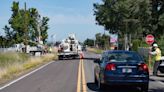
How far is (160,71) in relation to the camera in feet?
85.3

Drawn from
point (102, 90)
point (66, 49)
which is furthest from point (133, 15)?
point (102, 90)

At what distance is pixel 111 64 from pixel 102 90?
1.36 metres

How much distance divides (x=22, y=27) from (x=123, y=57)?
61.4 m

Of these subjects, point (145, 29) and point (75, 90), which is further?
point (145, 29)

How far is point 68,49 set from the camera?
5797 cm

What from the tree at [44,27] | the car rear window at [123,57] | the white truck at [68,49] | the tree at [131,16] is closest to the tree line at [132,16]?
the tree at [131,16]

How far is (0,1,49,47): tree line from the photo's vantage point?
78.2 meters

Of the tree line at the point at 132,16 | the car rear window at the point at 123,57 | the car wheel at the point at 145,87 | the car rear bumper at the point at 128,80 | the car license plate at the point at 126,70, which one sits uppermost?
the tree line at the point at 132,16

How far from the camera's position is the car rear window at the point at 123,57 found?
17141mm

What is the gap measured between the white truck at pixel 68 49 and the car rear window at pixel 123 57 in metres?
39.8

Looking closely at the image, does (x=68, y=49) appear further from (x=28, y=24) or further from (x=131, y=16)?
(x=28, y=24)

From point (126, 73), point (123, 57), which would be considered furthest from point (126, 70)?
point (123, 57)

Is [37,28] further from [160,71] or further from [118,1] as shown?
[160,71]

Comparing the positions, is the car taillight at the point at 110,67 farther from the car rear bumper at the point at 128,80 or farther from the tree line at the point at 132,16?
the tree line at the point at 132,16
